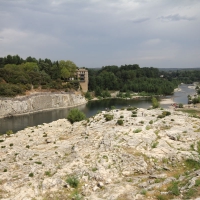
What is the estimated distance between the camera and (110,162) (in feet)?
74.9

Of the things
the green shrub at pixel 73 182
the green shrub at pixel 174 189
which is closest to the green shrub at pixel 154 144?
the green shrub at pixel 174 189

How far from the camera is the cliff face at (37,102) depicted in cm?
7881

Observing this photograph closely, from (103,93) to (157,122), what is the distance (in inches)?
3608

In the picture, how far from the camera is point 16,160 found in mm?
26156

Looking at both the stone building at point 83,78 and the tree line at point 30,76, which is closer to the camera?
the tree line at point 30,76

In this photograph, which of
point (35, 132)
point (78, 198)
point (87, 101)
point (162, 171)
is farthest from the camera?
point (87, 101)

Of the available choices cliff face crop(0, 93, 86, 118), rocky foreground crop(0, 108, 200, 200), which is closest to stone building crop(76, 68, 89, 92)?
cliff face crop(0, 93, 86, 118)

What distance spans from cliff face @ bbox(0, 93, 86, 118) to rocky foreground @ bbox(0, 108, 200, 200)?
154ft

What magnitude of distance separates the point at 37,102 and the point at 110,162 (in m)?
69.7

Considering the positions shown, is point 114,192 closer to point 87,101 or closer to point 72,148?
point 72,148

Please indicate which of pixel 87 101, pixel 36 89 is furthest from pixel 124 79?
pixel 36 89

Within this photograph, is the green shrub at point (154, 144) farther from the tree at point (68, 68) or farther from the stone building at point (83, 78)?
the stone building at point (83, 78)

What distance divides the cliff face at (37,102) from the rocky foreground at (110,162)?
154 ft

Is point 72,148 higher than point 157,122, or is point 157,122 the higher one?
point 157,122
